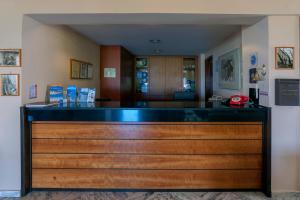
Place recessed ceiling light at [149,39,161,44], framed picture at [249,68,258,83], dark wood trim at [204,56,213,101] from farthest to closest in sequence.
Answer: dark wood trim at [204,56,213,101]
recessed ceiling light at [149,39,161,44]
framed picture at [249,68,258,83]

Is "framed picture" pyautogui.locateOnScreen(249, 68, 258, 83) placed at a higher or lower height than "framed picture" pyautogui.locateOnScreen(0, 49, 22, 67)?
lower

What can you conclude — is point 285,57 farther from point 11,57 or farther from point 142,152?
point 11,57

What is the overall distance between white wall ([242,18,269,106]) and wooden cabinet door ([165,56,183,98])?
151 inches

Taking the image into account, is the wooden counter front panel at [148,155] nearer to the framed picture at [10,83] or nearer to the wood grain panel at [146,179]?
the wood grain panel at [146,179]

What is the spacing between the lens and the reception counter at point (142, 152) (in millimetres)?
2705

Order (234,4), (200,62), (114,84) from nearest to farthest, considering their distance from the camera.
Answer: (234,4)
(114,84)
(200,62)

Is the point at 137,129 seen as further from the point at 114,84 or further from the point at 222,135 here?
the point at 114,84

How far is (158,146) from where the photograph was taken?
2729 mm

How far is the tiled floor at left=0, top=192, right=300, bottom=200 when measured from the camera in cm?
263

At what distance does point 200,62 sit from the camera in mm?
6957

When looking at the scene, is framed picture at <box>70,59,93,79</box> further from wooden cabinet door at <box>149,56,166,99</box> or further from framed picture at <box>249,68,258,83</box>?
framed picture at <box>249,68,258,83</box>

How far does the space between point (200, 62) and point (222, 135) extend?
4540 millimetres

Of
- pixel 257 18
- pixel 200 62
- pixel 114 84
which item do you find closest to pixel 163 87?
pixel 200 62

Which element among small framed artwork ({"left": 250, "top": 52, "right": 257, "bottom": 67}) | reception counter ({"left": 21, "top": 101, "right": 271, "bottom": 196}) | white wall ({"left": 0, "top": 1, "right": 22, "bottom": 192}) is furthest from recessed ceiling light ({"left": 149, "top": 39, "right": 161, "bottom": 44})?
white wall ({"left": 0, "top": 1, "right": 22, "bottom": 192})
